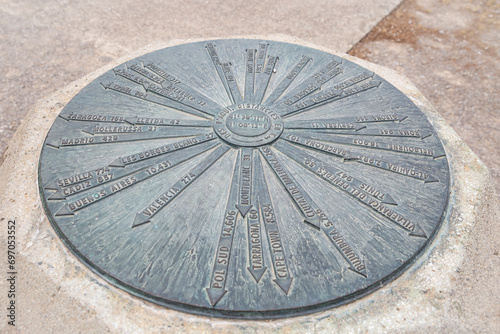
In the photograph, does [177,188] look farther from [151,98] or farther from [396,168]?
[396,168]

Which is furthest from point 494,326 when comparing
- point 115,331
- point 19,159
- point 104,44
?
point 104,44

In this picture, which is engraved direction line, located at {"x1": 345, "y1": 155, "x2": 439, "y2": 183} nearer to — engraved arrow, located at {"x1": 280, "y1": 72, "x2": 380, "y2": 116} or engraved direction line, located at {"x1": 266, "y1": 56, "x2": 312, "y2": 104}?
engraved arrow, located at {"x1": 280, "y1": 72, "x2": 380, "y2": 116}

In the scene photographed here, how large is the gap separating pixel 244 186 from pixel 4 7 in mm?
6343

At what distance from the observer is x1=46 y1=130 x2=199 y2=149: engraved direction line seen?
3312 mm

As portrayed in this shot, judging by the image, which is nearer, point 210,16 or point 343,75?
point 343,75

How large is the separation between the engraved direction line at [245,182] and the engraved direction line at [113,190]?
1.39ft

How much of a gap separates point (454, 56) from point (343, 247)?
5256 millimetres

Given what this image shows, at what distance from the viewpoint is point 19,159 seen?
352 centimetres

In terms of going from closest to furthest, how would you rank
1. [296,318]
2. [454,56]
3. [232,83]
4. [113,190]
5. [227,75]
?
[296,318] → [113,190] → [232,83] → [227,75] → [454,56]

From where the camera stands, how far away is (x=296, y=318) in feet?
8.23

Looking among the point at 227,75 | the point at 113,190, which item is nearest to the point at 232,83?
the point at 227,75

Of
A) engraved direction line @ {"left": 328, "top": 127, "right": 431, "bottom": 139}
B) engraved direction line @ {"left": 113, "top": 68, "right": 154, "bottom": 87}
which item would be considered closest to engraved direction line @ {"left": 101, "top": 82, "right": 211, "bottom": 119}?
engraved direction line @ {"left": 113, "top": 68, "right": 154, "bottom": 87}

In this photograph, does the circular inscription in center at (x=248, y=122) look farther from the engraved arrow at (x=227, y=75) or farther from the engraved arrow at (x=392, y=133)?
the engraved arrow at (x=392, y=133)

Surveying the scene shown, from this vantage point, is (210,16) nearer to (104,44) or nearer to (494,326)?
(104,44)
